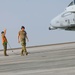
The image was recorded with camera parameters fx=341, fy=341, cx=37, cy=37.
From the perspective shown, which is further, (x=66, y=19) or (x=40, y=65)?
(x=66, y=19)

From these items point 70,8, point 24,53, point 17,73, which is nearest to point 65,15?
point 70,8

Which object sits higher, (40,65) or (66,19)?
(66,19)

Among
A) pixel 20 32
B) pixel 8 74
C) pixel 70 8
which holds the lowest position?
pixel 8 74

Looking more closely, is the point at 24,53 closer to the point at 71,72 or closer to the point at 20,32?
the point at 20,32

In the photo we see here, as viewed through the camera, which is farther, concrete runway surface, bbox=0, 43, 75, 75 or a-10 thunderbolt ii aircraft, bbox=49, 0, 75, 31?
a-10 thunderbolt ii aircraft, bbox=49, 0, 75, 31

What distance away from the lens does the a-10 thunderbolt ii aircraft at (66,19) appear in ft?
85.5

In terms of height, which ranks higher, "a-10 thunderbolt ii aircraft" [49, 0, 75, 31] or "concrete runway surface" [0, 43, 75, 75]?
"a-10 thunderbolt ii aircraft" [49, 0, 75, 31]

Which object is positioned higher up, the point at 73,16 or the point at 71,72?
the point at 73,16

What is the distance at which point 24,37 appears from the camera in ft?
70.1

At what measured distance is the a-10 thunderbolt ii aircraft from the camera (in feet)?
85.5

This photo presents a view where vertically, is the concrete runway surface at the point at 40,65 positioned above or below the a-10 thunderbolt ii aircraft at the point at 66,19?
below

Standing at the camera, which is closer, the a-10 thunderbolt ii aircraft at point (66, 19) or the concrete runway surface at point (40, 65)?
the concrete runway surface at point (40, 65)

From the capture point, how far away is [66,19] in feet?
86.6

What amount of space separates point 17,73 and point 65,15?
1527 cm
